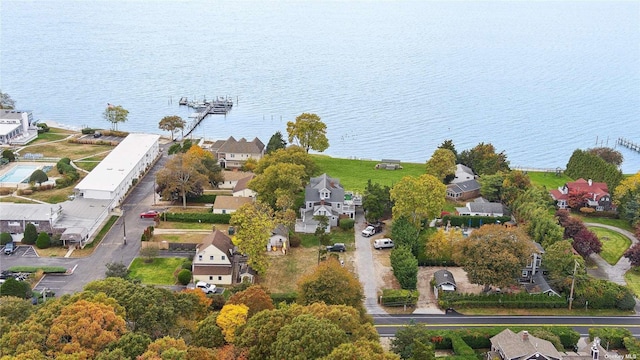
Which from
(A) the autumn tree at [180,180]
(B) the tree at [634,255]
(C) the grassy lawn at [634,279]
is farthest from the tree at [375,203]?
(C) the grassy lawn at [634,279]

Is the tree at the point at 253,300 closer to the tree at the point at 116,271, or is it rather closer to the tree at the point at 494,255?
the tree at the point at 116,271

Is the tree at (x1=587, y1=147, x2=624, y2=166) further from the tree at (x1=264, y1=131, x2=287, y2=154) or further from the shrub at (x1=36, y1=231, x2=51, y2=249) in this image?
the shrub at (x1=36, y1=231, x2=51, y2=249)

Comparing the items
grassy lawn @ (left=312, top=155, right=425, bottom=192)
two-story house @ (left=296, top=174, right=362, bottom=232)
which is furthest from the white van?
grassy lawn @ (left=312, top=155, right=425, bottom=192)

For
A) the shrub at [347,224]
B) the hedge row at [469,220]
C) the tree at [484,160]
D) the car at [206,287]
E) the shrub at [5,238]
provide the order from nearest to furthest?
the car at [206,287], the shrub at [5,238], the shrub at [347,224], the hedge row at [469,220], the tree at [484,160]

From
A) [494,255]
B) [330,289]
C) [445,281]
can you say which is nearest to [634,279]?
[494,255]

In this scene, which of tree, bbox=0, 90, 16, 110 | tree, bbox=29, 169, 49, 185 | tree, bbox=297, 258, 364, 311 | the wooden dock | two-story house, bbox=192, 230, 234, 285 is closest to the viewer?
tree, bbox=297, 258, 364, 311

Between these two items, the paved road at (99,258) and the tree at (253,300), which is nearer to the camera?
the tree at (253,300)

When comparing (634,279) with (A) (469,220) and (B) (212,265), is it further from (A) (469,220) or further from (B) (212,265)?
(B) (212,265)
